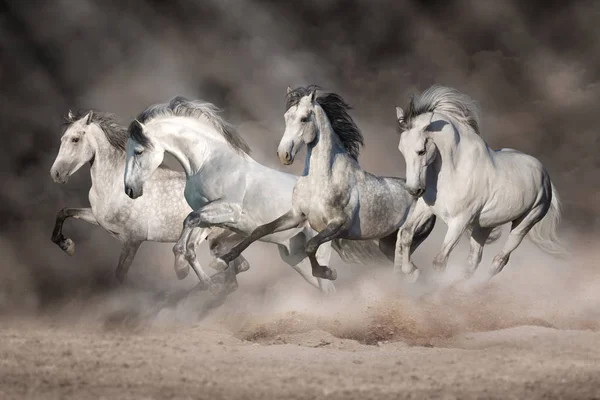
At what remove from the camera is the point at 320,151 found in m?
8.87

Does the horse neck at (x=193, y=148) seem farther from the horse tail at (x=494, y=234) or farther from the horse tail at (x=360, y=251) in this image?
the horse tail at (x=494, y=234)

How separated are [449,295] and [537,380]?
2.66 metres

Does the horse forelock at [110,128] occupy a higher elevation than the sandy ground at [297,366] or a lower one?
higher

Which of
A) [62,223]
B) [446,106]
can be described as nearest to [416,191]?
[446,106]

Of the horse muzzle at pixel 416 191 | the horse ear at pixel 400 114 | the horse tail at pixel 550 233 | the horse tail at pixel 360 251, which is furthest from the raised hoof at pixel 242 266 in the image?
the horse tail at pixel 550 233

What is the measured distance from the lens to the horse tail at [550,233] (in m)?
10.7

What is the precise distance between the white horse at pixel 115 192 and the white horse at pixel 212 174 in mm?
688

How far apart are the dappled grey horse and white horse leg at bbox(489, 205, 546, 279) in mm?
1355

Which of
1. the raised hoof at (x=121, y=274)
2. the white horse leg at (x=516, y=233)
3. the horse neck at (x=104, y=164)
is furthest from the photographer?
the horse neck at (x=104, y=164)

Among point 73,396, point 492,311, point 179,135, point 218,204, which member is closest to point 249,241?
→ point 218,204

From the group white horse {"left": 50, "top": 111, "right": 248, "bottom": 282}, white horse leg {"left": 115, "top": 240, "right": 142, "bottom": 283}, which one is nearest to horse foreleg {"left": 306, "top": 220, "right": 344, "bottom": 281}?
white horse {"left": 50, "top": 111, "right": 248, "bottom": 282}

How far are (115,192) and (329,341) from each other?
2919 mm

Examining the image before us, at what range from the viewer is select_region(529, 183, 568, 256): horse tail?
35.1ft

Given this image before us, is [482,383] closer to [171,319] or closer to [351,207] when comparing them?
[351,207]
